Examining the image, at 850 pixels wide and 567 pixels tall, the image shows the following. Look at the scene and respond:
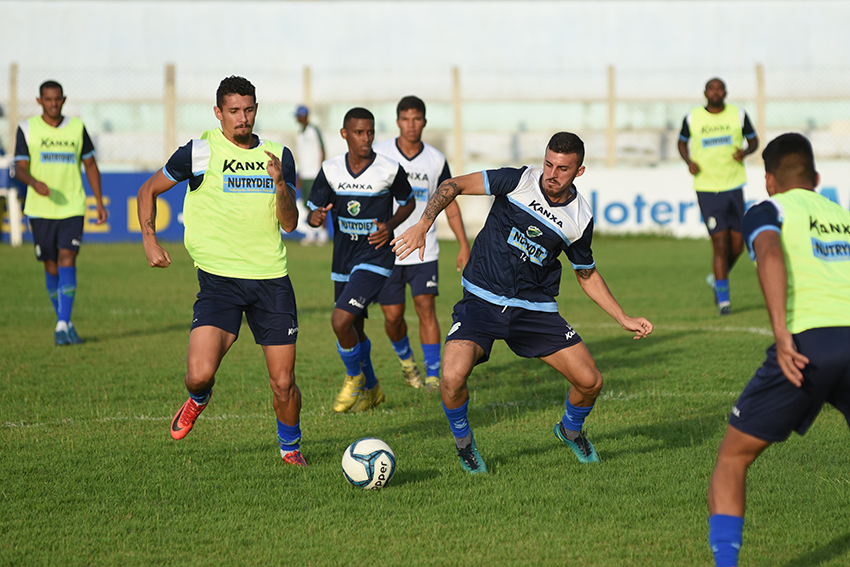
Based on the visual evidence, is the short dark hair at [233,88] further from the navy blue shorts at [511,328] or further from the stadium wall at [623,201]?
the stadium wall at [623,201]

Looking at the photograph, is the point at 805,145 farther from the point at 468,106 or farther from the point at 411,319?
the point at 468,106

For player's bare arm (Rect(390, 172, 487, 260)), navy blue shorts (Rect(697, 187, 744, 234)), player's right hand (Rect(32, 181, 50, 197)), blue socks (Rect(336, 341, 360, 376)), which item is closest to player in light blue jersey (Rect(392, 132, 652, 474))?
player's bare arm (Rect(390, 172, 487, 260))

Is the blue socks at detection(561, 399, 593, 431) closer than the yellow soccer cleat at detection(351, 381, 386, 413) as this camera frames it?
Yes

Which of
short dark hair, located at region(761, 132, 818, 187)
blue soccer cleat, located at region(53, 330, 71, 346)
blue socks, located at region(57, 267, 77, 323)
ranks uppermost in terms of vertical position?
short dark hair, located at region(761, 132, 818, 187)

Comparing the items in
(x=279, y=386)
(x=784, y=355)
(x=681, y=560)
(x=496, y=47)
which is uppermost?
(x=496, y=47)

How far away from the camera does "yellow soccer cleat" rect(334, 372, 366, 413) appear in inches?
271

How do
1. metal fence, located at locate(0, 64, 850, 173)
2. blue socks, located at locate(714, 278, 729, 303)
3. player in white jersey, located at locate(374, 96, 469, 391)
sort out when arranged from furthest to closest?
metal fence, located at locate(0, 64, 850, 173)
blue socks, located at locate(714, 278, 729, 303)
player in white jersey, located at locate(374, 96, 469, 391)

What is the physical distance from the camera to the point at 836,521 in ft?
15.0

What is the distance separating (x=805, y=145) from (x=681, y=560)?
6.03ft

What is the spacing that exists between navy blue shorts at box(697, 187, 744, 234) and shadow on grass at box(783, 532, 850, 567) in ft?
23.9

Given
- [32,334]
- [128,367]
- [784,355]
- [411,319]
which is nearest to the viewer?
[784,355]

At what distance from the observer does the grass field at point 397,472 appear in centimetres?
429

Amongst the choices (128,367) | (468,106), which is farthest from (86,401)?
(468,106)

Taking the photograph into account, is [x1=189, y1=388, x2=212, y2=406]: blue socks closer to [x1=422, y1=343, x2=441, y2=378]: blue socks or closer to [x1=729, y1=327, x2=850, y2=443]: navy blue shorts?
[x1=422, y1=343, x2=441, y2=378]: blue socks
